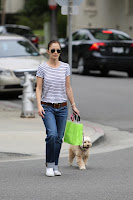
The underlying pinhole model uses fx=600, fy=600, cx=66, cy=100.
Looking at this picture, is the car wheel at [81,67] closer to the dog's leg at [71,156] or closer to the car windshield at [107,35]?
the car windshield at [107,35]

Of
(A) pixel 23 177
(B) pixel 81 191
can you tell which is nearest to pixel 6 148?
(A) pixel 23 177

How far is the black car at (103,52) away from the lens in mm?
20641

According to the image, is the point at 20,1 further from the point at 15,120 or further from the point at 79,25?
the point at 15,120

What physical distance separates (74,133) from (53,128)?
363 millimetres

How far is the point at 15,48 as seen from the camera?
16625 mm

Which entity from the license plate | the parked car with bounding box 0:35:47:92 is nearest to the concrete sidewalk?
the parked car with bounding box 0:35:47:92

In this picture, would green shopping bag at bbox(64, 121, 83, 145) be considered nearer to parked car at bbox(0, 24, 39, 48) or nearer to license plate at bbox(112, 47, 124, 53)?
license plate at bbox(112, 47, 124, 53)

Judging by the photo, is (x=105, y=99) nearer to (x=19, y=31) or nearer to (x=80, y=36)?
(x=80, y=36)

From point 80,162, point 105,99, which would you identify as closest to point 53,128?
point 80,162

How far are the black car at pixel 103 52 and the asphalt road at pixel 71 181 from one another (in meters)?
12.4

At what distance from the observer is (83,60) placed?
21375 millimetres

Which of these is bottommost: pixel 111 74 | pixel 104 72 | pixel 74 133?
pixel 111 74

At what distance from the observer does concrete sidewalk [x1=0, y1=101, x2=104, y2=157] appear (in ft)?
28.8

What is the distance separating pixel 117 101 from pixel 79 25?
25116 mm
